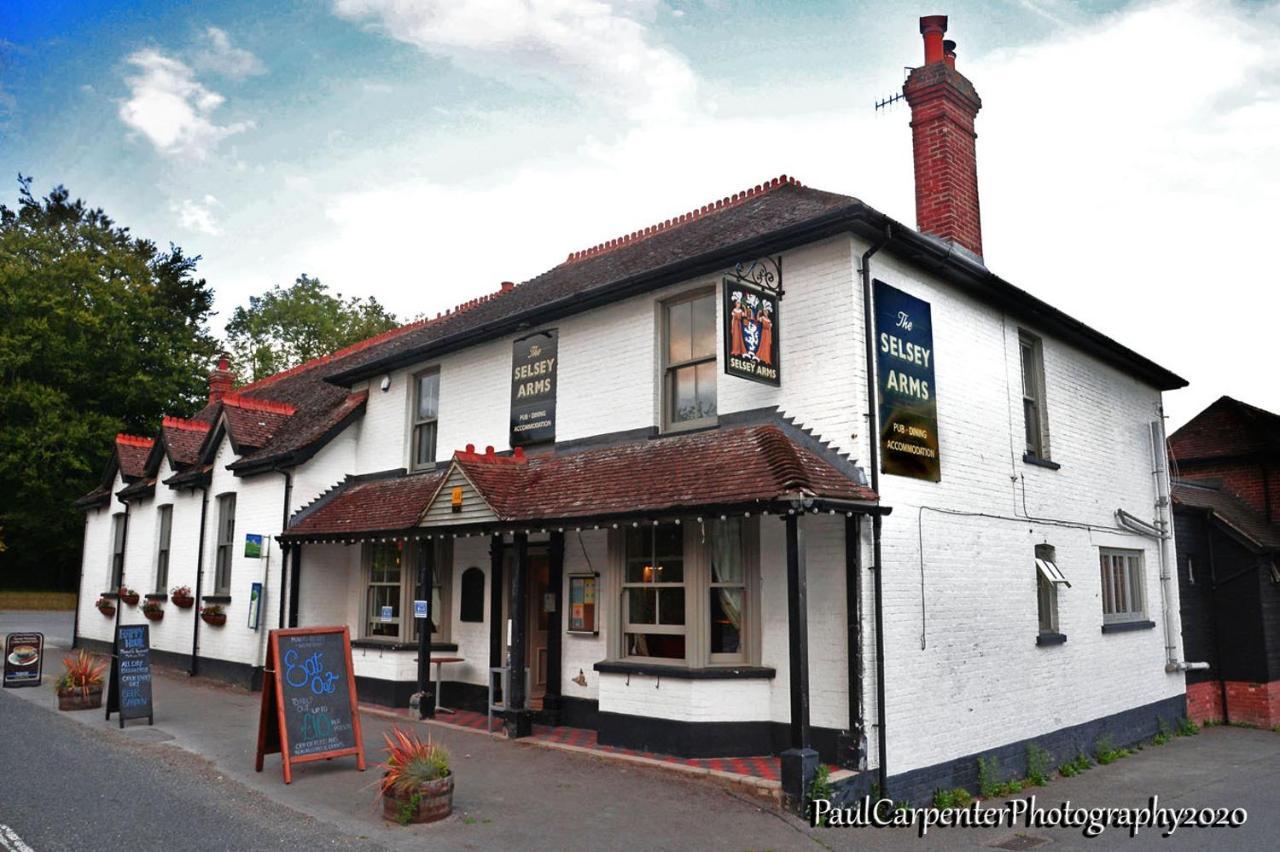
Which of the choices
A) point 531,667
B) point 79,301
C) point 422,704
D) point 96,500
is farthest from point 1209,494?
point 79,301

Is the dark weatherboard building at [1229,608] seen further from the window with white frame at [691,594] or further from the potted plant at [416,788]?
A: the potted plant at [416,788]

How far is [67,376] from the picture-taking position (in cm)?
3566

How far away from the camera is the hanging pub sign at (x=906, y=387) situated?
32.3 ft

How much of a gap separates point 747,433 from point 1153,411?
10209 millimetres

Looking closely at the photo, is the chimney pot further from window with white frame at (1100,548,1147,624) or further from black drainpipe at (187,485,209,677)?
black drainpipe at (187,485,209,677)

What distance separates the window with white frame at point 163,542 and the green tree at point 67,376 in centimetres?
1682

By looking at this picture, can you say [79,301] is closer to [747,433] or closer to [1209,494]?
[747,433]

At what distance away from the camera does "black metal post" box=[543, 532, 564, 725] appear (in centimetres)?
1213

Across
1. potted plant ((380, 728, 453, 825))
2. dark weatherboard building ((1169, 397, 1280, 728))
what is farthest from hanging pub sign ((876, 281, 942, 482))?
dark weatherboard building ((1169, 397, 1280, 728))

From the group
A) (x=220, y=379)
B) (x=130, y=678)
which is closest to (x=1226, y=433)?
(x=130, y=678)

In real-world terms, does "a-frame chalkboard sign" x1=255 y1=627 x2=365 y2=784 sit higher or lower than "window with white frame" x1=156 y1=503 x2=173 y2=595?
lower

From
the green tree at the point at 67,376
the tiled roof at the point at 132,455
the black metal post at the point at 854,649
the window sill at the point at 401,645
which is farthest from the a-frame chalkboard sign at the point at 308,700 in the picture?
the green tree at the point at 67,376

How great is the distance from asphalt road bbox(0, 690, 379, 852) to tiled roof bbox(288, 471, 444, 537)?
13.5 ft

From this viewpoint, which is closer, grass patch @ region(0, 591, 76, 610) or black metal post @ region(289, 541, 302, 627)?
black metal post @ region(289, 541, 302, 627)
